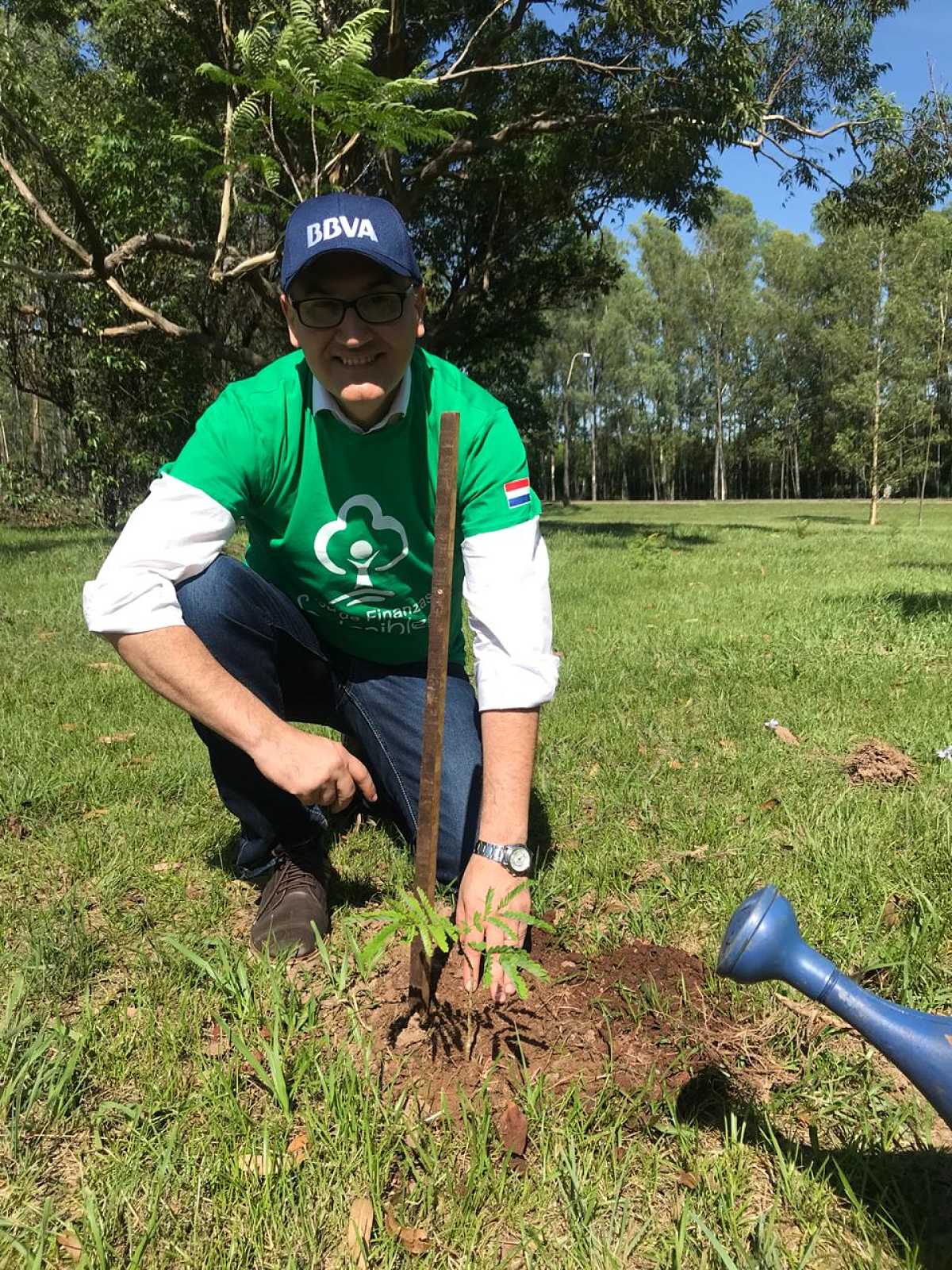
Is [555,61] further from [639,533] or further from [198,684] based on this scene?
[198,684]

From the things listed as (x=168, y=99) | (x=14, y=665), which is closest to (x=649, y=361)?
(x=168, y=99)

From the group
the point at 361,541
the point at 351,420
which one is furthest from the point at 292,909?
the point at 351,420

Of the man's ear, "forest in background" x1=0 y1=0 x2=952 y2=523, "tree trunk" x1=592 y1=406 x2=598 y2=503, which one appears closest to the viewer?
the man's ear

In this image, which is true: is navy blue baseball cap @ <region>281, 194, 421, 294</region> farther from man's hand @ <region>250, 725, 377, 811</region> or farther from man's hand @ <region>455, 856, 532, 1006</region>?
man's hand @ <region>455, 856, 532, 1006</region>

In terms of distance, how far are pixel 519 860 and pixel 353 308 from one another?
4.55 ft

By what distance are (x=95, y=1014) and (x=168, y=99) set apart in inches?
559

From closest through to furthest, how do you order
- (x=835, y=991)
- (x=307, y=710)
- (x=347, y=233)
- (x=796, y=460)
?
(x=835, y=991) < (x=347, y=233) < (x=307, y=710) < (x=796, y=460)

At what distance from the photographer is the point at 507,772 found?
6.54 feet

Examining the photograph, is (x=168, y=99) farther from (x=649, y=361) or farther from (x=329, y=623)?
(x=649, y=361)

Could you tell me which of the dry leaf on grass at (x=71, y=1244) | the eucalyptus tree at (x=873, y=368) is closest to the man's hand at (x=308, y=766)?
the dry leaf on grass at (x=71, y=1244)

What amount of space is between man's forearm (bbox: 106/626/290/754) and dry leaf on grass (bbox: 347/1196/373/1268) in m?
0.94

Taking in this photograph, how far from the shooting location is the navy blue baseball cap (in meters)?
1.87

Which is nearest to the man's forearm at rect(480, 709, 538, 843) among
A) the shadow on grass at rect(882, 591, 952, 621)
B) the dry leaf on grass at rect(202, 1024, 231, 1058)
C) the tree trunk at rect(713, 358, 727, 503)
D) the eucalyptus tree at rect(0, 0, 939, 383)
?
the dry leaf on grass at rect(202, 1024, 231, 1058)

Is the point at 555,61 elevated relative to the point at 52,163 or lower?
elevated
